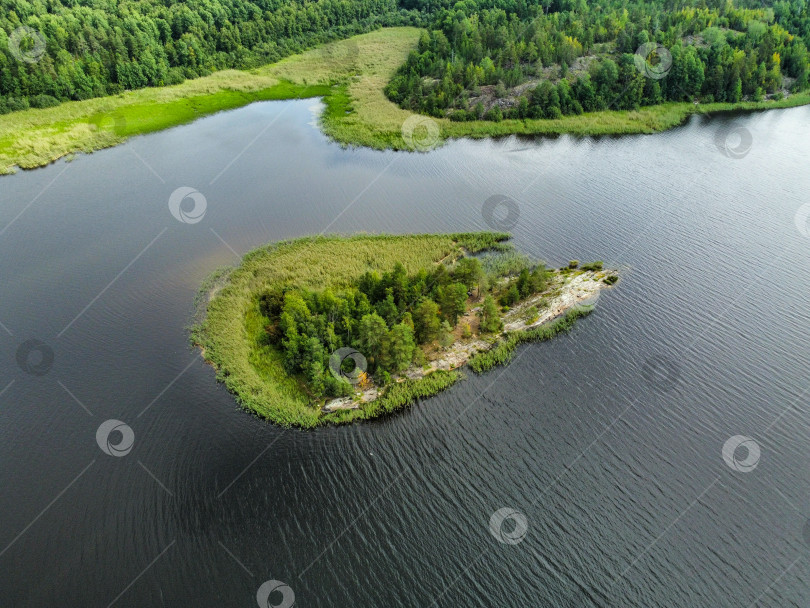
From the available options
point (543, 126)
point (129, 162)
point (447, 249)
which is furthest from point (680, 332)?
point (129, 162)

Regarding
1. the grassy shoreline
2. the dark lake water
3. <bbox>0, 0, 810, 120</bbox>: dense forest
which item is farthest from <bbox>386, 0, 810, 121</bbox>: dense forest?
the dark lake water

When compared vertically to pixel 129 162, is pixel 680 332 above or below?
below

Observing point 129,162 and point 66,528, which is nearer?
point 66,528

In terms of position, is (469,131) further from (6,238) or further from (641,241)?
(6,238)

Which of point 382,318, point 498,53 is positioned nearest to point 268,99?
point 498,53

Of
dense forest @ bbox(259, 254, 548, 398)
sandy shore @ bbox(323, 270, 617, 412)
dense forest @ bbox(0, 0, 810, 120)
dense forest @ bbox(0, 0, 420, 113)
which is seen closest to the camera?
sandy shore @ bbox(323, 270, 617, 412)

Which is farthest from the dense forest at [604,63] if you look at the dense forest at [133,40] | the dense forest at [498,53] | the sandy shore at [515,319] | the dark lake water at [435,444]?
the sandy shore at [515,319]

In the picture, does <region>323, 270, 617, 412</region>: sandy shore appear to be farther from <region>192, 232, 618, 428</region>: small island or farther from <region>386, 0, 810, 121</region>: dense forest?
<region>386, 0, 810, 121</region>: dense forest

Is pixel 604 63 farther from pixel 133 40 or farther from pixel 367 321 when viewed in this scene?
pixel 133 40
